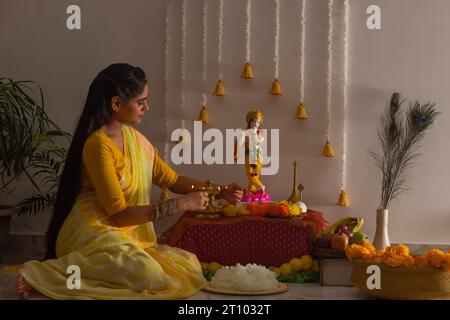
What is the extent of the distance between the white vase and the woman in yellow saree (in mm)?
1768

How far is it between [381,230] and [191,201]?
6.69 feet

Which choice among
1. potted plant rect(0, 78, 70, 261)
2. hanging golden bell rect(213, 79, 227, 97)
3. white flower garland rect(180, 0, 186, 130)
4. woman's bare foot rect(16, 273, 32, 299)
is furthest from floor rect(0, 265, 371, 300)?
white flower garland rect(180, 0, 186, 130)

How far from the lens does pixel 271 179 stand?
589cm

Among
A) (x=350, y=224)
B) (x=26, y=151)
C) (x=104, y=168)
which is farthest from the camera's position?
(x=26, y=151)

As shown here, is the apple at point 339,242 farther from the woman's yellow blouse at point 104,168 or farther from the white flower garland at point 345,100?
the woman's yellow blouse at point 104,168

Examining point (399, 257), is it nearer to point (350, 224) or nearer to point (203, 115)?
point (350, 224)

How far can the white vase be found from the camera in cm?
553

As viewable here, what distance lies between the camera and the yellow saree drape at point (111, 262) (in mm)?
3945

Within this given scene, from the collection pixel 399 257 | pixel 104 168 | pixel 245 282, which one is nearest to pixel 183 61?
pixel 104 168

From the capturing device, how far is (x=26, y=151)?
547cm

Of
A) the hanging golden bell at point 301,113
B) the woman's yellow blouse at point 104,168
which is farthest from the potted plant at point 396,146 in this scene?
the woman's yellow blouse at point 104,168

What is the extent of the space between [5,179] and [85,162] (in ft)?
7.04

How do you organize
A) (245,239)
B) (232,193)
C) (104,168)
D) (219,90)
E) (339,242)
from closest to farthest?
(104,168) < (232,193) < (339,242) < (245,239) < (219,90)

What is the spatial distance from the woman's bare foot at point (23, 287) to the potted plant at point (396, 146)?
2.75 m
